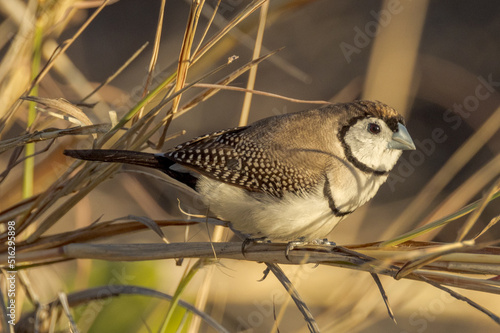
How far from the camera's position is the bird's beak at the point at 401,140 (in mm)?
2459

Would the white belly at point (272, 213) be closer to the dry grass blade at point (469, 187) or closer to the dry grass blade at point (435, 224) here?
the dry grass blade at point (469, 187)

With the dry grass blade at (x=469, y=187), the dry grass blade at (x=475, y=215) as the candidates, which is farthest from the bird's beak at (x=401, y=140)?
the dry grass blade at (x=475, y=215)

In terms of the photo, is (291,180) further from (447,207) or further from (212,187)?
(447,207)

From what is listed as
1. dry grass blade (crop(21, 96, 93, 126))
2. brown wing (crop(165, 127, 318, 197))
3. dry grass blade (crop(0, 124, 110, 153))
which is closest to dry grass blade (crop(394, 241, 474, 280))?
brown wing (crop(165, 127, 318, 197))

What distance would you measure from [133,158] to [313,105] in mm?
2061

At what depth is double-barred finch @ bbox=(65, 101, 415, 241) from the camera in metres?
2.26

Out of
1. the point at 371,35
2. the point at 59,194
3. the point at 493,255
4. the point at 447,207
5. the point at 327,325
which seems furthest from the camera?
the point at 371,35

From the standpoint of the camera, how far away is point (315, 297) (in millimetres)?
3139

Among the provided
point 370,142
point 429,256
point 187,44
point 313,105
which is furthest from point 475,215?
point 313,105

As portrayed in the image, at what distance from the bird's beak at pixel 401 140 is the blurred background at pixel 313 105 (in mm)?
289

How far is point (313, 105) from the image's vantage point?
3900mm

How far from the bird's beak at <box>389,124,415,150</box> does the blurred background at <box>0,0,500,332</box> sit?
0.29 metres

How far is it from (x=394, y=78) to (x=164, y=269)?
1.49 m

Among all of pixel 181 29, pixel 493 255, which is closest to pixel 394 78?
pixel 493 255
